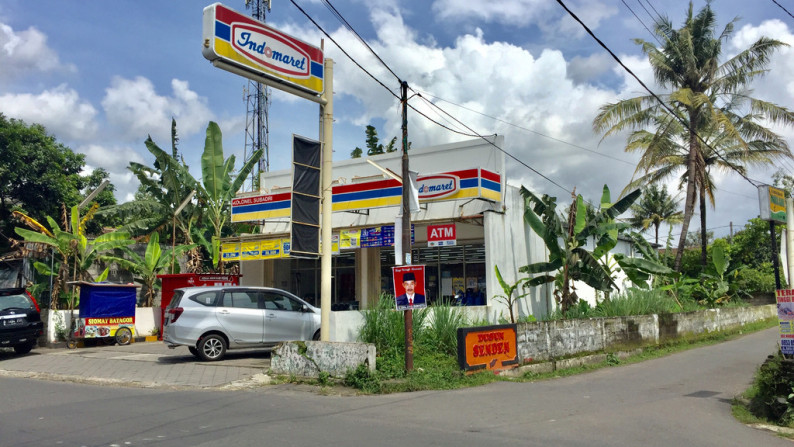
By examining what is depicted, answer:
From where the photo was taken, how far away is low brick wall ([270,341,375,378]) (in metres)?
11.0

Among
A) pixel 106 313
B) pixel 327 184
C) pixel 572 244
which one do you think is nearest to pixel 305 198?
pixel 327 184

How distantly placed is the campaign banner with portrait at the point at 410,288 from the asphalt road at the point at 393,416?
1.79 meters

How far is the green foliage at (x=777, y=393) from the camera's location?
781 centimetres

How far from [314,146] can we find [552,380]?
6822mm

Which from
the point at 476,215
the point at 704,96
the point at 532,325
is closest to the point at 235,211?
the point at 476,215

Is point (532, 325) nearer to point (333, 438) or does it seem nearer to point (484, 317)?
point (484, 317)

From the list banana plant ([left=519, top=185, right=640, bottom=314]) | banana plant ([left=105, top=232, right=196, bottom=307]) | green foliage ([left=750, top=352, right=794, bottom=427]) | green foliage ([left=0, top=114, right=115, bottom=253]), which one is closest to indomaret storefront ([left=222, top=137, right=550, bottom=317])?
banana plant ([left=519, top=185, right=640, bottom=314])

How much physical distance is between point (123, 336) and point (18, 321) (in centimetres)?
330

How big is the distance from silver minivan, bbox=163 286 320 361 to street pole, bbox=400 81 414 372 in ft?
12.2

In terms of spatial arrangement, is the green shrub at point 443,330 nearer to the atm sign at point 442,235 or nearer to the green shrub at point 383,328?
the green shrub at point 383,328

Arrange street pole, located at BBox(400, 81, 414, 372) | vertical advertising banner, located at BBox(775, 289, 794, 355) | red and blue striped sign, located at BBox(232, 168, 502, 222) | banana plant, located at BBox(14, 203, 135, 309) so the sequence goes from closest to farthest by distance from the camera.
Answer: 1. vertical advertising banner, located at BBox(775, 289, 794, 355)
2. street pole, located at BBox(400, 81, 414, 372)
3. red and blue striped sign, located at BBox(232, 168, 502, 222)
4. banana plant, located at BBox(14, 203, 135, 309)

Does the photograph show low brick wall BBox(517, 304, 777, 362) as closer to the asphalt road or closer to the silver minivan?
the asphalt road

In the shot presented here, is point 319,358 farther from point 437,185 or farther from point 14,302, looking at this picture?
point 14,302

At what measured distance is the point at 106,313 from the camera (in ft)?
58.7
